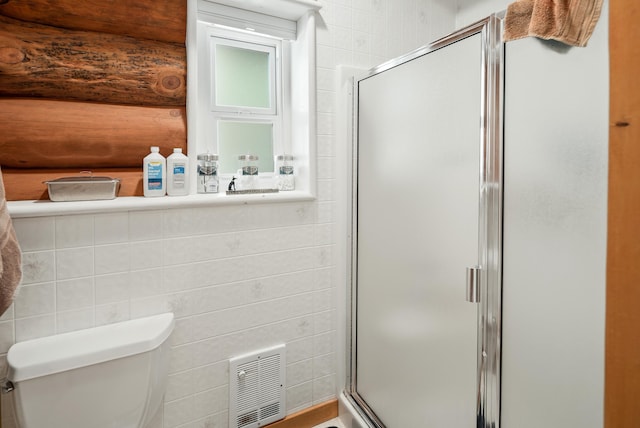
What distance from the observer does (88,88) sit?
119 centimetres

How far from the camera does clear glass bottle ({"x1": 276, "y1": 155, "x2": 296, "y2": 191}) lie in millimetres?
1593

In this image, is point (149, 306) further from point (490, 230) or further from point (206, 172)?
point (490, 230)

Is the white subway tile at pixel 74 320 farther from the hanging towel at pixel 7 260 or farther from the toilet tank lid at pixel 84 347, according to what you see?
the hanging towel at pixel 7 260

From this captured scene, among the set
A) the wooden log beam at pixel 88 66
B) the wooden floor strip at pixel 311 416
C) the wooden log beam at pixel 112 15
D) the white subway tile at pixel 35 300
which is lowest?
the wooden floor strip at pixel 311 416

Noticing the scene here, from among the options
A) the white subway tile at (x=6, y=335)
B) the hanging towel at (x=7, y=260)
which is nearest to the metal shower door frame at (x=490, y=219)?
the hanging towel at (x=7, y=260)

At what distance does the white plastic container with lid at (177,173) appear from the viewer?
1.27 meters

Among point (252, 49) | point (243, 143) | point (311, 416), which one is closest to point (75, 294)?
point (243, 143)

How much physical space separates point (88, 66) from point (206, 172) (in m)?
0.53

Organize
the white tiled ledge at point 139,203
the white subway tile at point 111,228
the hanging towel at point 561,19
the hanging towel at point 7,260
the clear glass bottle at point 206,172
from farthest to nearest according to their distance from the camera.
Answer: the clear glass bottle at point 206,172 → the white subway tile at point 111,228 → the white tiled ledge at point 139,203 → the hanging towel at point 7,260 → the hanging towel at point 561,19

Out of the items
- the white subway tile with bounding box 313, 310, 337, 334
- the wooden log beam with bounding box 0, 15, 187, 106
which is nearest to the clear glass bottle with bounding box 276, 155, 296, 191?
the wooden log beam with bounding box 0, 15, 187, 106

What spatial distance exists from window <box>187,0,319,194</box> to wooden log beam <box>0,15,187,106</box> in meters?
0.22

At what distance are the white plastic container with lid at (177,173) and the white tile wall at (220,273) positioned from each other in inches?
3.2

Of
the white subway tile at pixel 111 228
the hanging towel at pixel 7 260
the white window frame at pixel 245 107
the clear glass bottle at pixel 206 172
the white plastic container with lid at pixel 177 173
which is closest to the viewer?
the hanging towel at pixel 7 260

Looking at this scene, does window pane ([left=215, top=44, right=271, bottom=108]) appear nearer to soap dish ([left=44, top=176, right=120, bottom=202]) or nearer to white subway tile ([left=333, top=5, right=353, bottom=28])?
white subway tile ([left=333, top=5, right=353, bottom=28])
